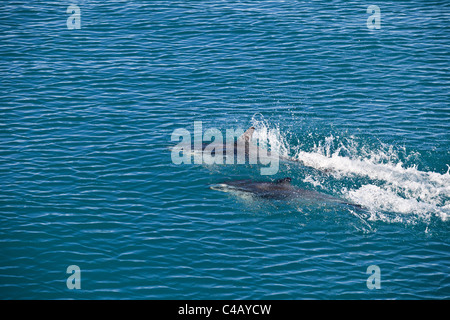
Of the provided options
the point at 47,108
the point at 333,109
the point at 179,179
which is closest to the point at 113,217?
the point at 179,179

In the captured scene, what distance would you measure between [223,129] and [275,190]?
573 cm

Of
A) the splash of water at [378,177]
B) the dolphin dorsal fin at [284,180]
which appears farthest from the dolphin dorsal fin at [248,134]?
the dolphin dorsal fin at [284,180]

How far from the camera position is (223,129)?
25719mm

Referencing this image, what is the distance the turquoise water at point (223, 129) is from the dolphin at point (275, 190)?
1.14ft

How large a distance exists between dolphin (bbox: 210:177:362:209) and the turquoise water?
348mm

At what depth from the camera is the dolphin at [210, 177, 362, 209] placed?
67.7ft

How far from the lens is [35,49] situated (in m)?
33.0

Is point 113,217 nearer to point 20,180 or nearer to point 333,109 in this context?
point 20,180

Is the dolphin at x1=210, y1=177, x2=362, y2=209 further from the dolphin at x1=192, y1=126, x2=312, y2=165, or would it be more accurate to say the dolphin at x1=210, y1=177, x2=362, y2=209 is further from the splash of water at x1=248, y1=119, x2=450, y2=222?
the dolphin at x1=192, y1=126, x2=312, y2=165

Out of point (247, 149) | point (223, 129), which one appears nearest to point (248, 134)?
point (247, 149)

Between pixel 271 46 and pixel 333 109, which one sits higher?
pixel 271 46

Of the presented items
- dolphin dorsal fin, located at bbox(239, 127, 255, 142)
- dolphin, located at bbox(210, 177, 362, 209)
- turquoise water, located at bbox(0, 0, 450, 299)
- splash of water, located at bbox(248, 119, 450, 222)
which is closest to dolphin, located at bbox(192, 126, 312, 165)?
dolphin dorsal fin, located at bbox(239, 127, 255, 142)

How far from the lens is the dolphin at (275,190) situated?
→ 2062cm

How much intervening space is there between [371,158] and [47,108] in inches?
598
